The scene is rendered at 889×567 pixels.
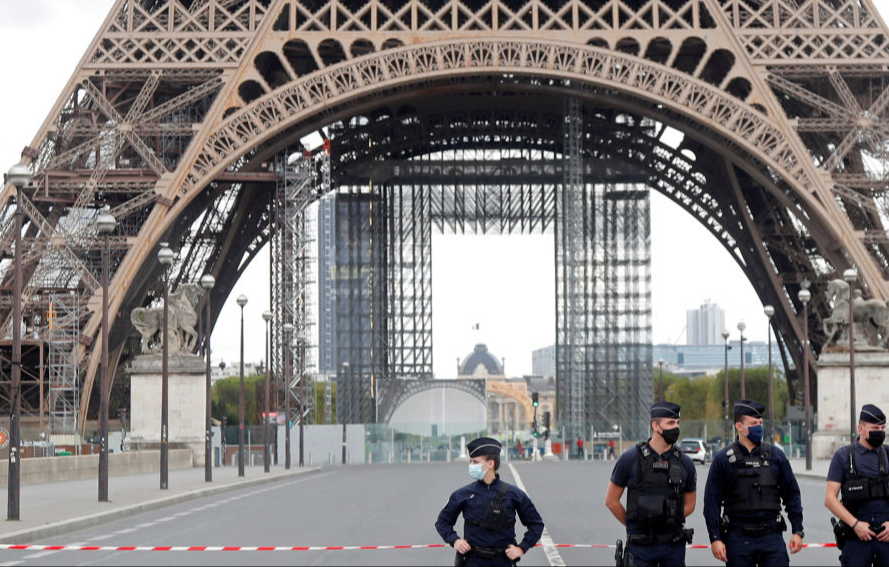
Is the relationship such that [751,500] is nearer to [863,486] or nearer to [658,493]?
[658,493]

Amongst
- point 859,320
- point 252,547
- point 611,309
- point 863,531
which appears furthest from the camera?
point 611,309

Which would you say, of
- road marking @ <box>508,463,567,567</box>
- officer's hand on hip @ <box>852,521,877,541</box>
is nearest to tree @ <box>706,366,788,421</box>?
road marking @ <box>508,463,567,567</box>

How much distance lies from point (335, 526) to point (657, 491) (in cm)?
1228

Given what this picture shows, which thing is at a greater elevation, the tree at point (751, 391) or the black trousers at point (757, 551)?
the tree at point (751, 391)

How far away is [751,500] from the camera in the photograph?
1002cm

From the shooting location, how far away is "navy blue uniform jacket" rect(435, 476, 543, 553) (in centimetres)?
935

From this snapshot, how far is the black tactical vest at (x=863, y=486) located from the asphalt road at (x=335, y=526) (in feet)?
17.7

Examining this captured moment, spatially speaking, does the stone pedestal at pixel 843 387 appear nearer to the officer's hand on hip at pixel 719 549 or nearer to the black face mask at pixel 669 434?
the officer's hand on hip at pixel 719 549

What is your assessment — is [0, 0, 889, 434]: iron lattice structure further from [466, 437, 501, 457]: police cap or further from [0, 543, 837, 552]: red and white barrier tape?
[466, 437, 501, 457]: police cap

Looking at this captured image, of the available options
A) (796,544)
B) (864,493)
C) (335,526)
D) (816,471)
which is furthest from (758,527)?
(816,471)

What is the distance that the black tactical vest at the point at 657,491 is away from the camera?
9.54 meters

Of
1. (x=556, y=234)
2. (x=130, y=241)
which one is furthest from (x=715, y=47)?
(x=556, y=234)

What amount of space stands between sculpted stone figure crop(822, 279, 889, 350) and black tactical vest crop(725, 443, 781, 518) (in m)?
37.0

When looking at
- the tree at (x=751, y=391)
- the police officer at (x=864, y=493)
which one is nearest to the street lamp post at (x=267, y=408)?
the police officer at (x=864, y=493)
